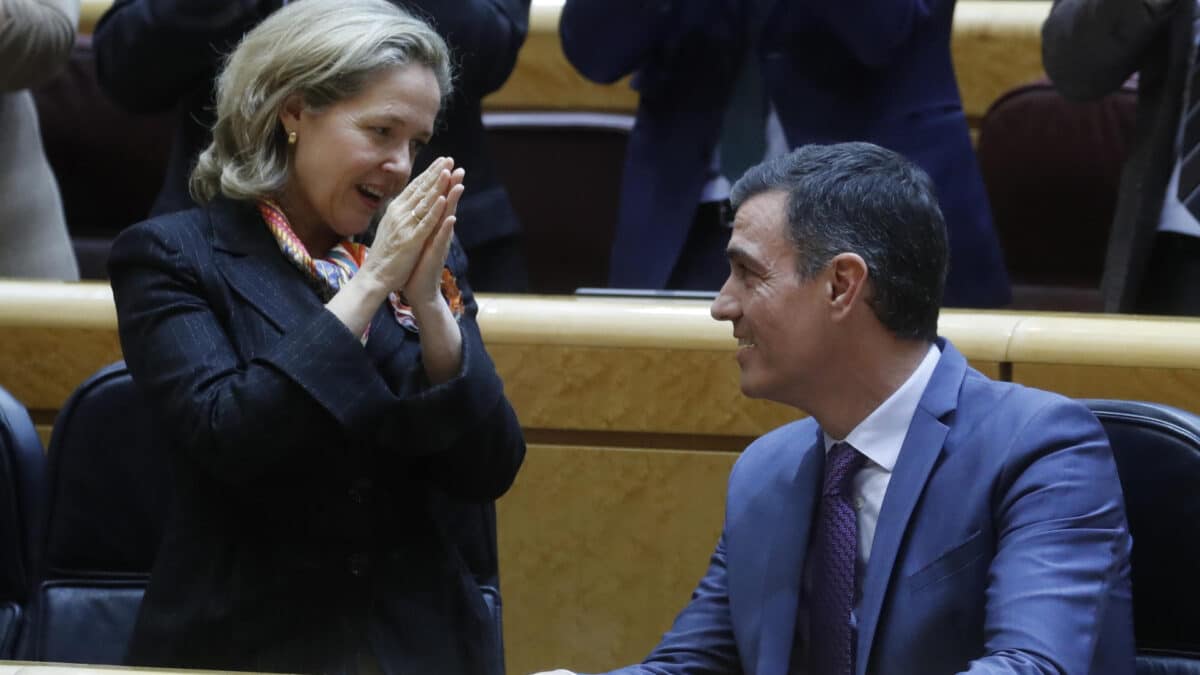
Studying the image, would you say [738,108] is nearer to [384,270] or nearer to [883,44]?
[883,44]

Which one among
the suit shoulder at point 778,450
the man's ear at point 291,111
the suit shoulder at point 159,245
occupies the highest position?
the man's ear at point 291,111

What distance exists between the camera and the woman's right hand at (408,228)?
36.8 inches

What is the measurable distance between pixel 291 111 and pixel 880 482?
0.40 metres

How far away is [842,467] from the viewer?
2.99 feet

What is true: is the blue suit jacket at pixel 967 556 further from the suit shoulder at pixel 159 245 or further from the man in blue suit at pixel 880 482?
the suit shoulder at pixel 159 245

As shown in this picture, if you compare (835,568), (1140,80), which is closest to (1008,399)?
(835,568)

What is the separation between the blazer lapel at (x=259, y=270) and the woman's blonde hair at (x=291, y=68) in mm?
19

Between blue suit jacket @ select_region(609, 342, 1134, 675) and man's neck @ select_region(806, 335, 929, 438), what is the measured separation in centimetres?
2

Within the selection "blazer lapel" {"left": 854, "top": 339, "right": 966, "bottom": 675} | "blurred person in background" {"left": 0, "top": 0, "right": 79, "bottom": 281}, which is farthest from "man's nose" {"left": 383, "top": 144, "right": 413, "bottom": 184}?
"blurred person in background" {"left": 0, "top": 0, "right": 79, "bottom": 281}

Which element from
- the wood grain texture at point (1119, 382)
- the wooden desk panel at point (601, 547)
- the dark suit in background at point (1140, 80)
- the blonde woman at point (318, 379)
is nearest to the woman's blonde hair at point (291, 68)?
the blonde woman at point (318, 379)

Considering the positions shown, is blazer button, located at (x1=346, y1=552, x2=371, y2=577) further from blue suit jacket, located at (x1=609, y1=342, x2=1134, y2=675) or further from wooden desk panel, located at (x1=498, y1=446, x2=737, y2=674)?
wooden desk panel, located at (x1=498, y1=446, x2=737, y2=674)

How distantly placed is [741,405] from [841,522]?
0.30 m

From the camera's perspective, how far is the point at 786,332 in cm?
93

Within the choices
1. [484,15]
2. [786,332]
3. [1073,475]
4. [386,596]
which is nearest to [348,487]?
[386,596]
